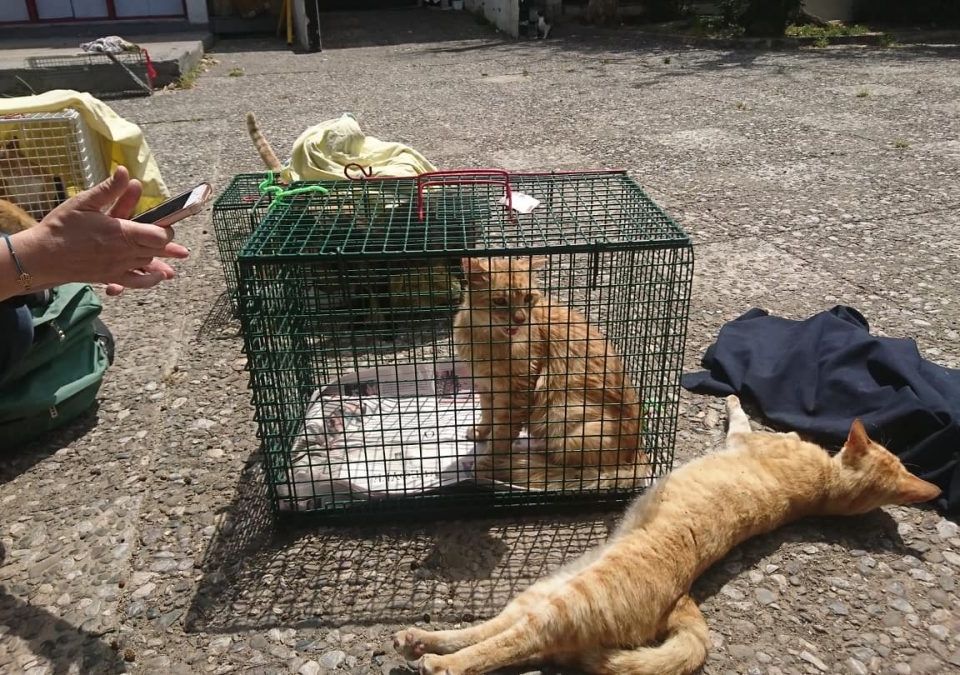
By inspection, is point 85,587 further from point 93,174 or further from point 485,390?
point 93,174

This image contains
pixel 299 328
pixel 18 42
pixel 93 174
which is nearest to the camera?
pixel 299 328

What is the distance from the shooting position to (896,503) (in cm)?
269

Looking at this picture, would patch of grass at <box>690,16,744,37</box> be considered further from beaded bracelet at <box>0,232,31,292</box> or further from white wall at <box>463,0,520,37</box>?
beaded bracelet at <box>0,232,31,292</box>

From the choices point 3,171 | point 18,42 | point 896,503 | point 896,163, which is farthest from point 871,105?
point 18,42

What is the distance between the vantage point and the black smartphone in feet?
7.18

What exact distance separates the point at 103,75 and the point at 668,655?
43.8 feet

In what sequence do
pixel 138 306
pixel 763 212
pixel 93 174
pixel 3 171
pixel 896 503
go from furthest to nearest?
pixel 763 212
pixel 93 174
pixel 3 171
pixel 138 306
pixel 896 503

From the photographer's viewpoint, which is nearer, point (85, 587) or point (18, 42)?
point (85, 587)

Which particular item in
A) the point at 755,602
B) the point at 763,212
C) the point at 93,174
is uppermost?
the point at 93,174

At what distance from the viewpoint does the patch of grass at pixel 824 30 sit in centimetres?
1527

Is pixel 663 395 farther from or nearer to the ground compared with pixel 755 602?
farther from the ground

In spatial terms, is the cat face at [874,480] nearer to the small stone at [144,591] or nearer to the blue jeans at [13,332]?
the small stone at [144,591]

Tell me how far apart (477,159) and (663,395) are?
16.8ft

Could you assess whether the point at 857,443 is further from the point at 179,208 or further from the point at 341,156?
the point at 341,156
